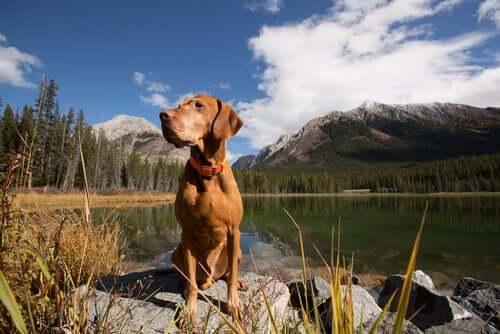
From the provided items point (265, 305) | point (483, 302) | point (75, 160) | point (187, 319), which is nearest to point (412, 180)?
point (75, 160)

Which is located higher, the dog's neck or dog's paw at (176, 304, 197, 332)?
the dog's neck

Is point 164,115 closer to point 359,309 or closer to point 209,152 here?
point 209,152

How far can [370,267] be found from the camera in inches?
478

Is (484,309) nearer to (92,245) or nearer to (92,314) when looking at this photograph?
(92,314)

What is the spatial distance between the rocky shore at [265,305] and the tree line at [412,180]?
116664mm


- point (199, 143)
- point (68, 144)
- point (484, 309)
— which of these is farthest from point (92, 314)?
point (68, 144)

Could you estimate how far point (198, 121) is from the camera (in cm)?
306

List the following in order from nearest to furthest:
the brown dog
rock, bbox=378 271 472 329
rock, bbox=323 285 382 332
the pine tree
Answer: the brown dog < rock, bbox=323 285 382 332 < rock, bbox=378 271 472 329 < the pine tree

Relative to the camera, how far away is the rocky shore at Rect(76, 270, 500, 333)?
1.97 m

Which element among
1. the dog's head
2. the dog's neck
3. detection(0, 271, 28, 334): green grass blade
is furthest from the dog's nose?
detection(0, 271, 28, 334): green grass blade

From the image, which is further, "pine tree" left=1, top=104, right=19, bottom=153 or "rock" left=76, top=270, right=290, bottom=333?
"pine tree" left=1, top=104, right=19, bottom=153

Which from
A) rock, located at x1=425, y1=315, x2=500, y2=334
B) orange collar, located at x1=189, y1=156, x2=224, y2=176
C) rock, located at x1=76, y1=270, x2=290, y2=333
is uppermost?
orange collar, located at x1=189, y1=156, x2=224, y2=176

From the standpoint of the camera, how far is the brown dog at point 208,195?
313cm

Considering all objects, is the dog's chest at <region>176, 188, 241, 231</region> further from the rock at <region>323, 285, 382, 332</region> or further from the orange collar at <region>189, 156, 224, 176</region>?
the rock at <region>323, 285, 382, 332</region>
